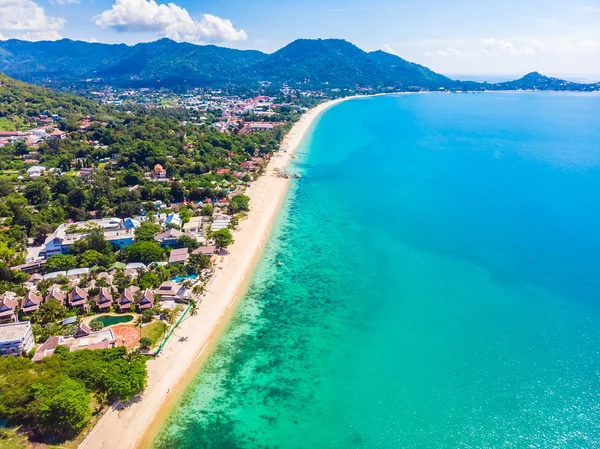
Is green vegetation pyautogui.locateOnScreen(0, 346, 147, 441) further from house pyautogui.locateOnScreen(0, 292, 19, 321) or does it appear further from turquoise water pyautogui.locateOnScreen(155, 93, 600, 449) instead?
house pyautogui.locateOnScreen(0, 292, 19, 321)

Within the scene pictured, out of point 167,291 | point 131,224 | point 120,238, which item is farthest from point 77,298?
point 131,224

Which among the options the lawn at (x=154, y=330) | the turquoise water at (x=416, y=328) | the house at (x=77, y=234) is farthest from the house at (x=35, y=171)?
the lawn at (x=154, y=330)

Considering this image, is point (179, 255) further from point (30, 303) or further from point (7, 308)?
point (7, 308)

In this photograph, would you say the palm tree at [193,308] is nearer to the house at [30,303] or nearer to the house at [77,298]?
the house at [77,298]

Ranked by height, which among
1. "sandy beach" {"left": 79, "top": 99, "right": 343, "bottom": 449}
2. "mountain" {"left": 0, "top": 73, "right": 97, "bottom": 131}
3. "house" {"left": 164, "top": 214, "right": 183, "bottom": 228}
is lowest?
"sandy beach" {"left": 79, "top": 99, "right": 343, "bottom": 449}

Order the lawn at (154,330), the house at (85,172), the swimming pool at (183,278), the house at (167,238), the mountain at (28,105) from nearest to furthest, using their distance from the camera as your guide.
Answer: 1. the lawn at (154,330)
2. the swimming pool at (183,278)
3. the house at (167,238)
4. the house at (85,172)
5. the mountain at (28,105)

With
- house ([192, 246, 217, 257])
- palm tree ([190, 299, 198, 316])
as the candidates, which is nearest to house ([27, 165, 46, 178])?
house ([192, 246, 217, 257])
